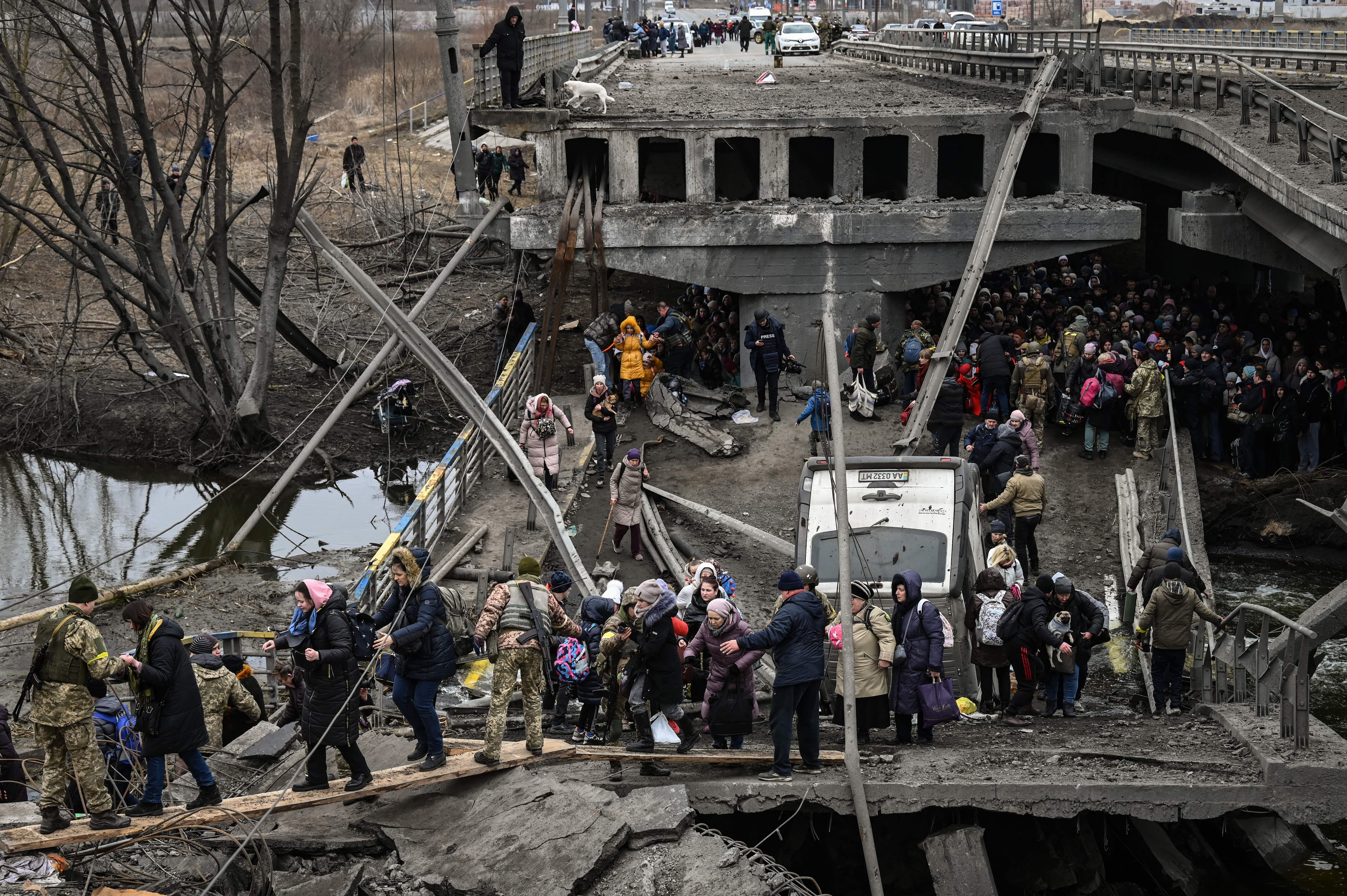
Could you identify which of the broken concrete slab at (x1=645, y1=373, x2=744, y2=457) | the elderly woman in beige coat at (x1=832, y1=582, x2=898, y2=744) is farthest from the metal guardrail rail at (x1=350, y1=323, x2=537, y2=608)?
the elderly woman in beige coat at (x1=832, y1=582, x2=898, y2=744)

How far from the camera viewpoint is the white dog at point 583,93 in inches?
1097

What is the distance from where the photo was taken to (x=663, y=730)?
10547mm

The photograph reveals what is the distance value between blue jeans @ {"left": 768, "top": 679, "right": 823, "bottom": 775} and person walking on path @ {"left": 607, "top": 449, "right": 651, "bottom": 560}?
6451mm

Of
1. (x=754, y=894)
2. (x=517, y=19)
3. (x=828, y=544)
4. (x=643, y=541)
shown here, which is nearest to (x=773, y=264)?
(x=517, y=19)

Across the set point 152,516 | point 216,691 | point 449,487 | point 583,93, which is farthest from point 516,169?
point 216,691

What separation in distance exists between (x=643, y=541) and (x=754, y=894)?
9945 mm

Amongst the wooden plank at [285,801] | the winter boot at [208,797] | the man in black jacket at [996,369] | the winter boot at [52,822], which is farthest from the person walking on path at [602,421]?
the winter boot at [52,822]

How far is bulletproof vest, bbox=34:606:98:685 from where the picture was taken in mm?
9000

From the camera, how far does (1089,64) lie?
30.2 metres

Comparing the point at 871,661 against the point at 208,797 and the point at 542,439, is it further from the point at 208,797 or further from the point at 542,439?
the point at 542,439

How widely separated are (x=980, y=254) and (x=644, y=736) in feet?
46.0

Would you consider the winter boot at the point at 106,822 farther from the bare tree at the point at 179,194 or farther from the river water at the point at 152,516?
the bare tree at the point at 179,194

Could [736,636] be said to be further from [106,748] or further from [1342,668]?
[1342,668]

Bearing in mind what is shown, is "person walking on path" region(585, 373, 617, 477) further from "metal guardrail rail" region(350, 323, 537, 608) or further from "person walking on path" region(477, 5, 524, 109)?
"person walking on path" region(477, 5, 524, 109)
